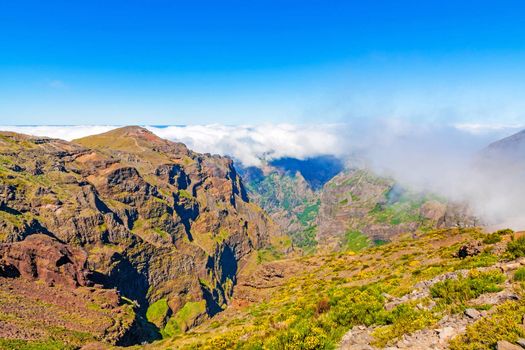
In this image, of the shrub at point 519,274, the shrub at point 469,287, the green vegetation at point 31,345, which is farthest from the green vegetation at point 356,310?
the green vegetation at point 31,345

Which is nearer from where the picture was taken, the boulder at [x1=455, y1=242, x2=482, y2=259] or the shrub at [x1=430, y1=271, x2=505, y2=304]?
the shrub at [x1=430, y1=271, x2=505, y2=304]

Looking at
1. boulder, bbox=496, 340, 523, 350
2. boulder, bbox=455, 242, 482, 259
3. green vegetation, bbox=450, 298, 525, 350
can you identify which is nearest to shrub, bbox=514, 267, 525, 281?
green vegetation, bbox=450, 298, 525, 350

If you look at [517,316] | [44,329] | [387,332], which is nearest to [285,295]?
[387,332]

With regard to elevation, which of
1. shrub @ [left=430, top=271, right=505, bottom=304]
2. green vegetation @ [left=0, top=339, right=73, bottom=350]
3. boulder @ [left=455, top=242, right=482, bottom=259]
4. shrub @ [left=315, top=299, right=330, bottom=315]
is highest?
shrub @ [left=430, top=271, right=505, bottom=304]

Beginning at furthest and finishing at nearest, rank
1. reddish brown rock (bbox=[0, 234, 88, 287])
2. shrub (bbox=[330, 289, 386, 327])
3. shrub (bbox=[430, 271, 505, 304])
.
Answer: reddish brown rock (bbox=[0, 234, 88, 287]) → shrub (bbox=[330, 289, 386, 327]) → shrub (bbox=[430, 271, 505, 304])

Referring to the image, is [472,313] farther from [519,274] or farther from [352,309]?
[352,309]

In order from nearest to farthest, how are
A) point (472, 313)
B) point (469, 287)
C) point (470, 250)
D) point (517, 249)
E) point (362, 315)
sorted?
point (472, 313) < point (469, 287) < point (362, 315) < point (517, 249) < point (470, 250)

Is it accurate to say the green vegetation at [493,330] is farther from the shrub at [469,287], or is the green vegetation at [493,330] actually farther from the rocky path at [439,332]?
the shrub at [469,287]

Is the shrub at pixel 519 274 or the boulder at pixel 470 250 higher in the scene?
the shrub at pixel 519 274

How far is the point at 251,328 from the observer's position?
36875 mm

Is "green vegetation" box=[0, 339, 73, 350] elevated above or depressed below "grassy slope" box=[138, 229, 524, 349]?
below

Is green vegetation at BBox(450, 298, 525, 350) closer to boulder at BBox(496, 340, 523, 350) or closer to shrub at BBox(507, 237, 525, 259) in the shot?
boulder at BBox(496, 340, 523, 350)

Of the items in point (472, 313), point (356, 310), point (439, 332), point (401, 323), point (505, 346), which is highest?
point (505, 346)

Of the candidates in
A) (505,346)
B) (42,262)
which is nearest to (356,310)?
(505,346)
